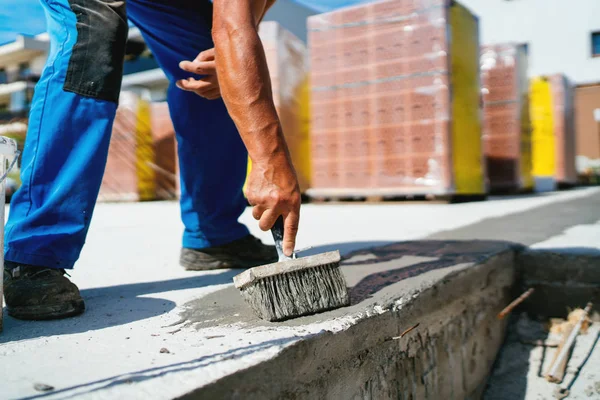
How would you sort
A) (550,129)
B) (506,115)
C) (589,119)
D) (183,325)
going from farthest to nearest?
(589,119) < (550,129) < (506,115) < (183,325)

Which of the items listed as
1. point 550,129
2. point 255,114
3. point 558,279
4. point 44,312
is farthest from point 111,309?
point 550,129

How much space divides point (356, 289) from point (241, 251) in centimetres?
66

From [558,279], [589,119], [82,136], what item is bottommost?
[558,279]

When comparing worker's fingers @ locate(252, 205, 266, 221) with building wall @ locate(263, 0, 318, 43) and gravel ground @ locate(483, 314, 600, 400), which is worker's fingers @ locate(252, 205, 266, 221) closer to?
gravel ground @ locate(483, 314, 600, 400)

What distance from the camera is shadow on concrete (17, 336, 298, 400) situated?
66cm

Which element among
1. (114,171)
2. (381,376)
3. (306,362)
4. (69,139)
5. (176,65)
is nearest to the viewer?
(306,362)

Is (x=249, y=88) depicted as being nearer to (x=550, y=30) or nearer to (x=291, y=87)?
→ (x=291, y=87)

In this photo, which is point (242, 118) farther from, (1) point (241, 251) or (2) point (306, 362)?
(1) point (241, 251)

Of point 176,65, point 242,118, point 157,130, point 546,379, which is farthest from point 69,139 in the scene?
point 157,130

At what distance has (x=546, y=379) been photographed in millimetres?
1708

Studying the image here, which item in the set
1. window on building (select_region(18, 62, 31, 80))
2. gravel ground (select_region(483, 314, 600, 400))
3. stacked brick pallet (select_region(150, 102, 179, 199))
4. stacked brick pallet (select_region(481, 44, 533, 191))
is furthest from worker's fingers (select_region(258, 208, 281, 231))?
stacked brick pallet (select_region(150, 102, 179, 199))

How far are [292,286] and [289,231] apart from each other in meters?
0.13

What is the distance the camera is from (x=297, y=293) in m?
1.04

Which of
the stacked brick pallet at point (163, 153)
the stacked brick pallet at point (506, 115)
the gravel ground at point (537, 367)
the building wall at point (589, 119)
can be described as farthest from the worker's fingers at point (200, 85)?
the building wall at point (589, 119)
